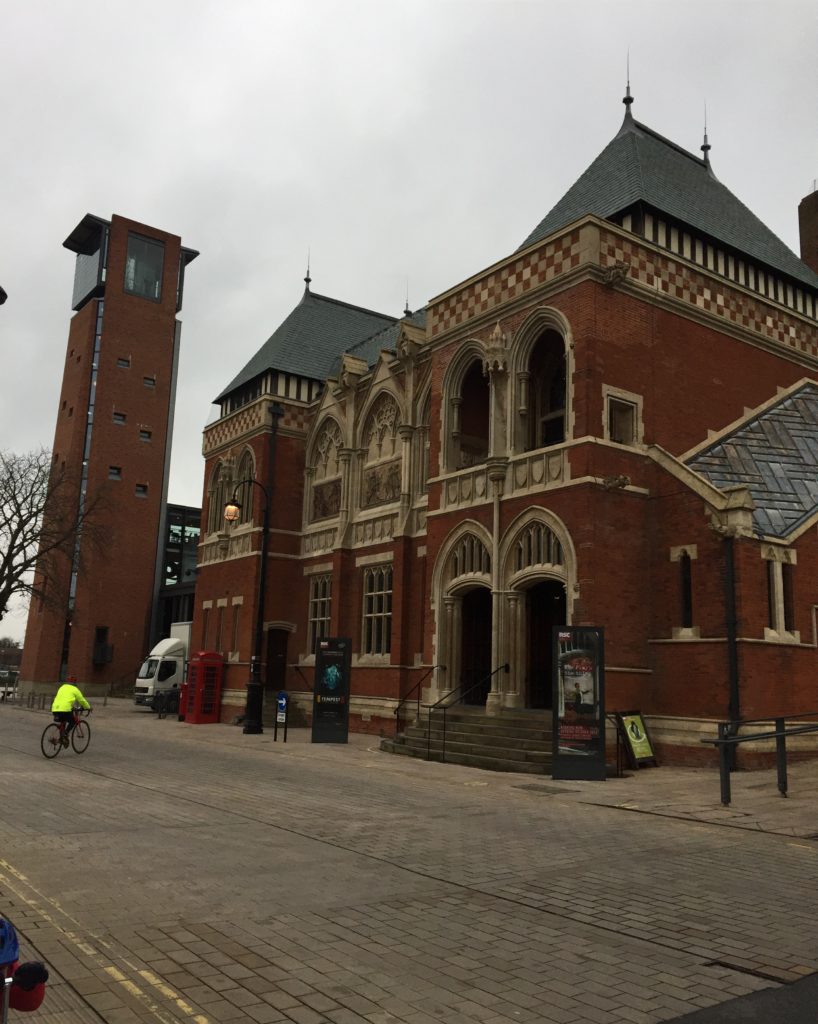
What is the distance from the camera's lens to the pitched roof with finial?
22750 mm

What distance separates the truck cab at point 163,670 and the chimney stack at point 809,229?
31.1m

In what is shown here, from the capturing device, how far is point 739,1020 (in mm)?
4676

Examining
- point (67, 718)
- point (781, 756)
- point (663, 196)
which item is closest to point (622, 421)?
point (663, 196)

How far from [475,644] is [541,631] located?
224 centimetres

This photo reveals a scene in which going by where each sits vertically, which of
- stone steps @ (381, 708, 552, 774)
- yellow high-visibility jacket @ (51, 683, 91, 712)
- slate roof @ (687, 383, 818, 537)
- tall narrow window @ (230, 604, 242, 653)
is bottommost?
stone steps @ (381, 708, 552, 774)

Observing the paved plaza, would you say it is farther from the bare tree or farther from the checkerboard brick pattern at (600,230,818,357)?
the bare tree

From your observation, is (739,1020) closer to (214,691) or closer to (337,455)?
(337,455)

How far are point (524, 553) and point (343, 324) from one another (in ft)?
65.4

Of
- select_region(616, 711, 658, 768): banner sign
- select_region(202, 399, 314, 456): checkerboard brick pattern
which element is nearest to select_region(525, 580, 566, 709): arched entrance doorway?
select_region(616, 711, 658, 768): banner sign

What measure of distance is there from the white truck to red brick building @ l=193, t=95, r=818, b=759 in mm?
12662

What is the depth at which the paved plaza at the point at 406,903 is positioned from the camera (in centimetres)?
490

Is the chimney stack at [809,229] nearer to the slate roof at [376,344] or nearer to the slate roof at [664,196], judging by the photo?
the slate roof at [664,196]

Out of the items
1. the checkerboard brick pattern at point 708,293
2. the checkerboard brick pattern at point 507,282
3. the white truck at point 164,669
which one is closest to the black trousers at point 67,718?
the checkerboard brick pattern at point 507,282

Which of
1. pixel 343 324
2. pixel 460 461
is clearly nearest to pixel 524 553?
pixel 460 461
